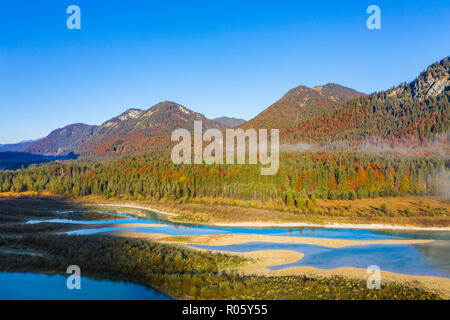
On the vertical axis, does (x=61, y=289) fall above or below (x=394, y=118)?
below

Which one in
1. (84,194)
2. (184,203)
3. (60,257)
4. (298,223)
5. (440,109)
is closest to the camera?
(60,257)

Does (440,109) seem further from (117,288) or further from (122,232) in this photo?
(117,288)

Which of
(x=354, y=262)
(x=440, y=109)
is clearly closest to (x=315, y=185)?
(x=354, y=262)

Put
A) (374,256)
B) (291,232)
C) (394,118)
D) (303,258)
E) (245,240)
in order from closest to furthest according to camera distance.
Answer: (303,258) → (374,256) → (245,240) → (291,232) → (394,118)

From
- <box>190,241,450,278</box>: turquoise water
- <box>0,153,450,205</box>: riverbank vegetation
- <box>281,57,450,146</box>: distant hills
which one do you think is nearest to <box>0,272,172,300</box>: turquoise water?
<box>190,241,450,278</box>: turquoise water

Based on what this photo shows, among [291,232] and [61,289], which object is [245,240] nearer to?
[291,232]

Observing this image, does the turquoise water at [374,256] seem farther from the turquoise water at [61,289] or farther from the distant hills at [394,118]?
the distant hills at [394,118]

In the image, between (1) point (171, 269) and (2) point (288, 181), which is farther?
(2) point (288, 181)

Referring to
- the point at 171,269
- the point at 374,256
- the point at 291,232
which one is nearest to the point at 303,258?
the point at 374,256
